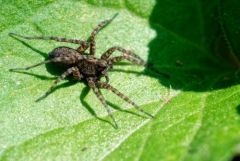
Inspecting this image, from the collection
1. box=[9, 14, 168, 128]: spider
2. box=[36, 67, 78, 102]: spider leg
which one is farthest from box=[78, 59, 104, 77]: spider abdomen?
box=[36, 67, 78, 102]: spider leg

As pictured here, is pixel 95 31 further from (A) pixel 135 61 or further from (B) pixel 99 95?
(B) pixel 99 95

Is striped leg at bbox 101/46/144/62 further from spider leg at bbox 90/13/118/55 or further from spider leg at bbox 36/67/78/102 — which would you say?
spider leg at bbox 36/67/78/102

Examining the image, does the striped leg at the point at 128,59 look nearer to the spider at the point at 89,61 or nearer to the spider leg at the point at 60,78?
the spider at the point at 89,61

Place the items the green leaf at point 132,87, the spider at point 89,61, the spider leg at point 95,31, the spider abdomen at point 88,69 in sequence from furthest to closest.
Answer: the spider abdomen at point 88,69 → the spider leg at point 95,31 → the spider at point 89,61 → the green leaf at point 132,87

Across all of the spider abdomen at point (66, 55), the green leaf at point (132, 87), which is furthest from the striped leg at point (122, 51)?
the spider abdomen at point (66, 55)

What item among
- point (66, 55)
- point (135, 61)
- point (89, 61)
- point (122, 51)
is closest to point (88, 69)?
point (89, 61)

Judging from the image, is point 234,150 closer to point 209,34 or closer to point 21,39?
point 209,34
